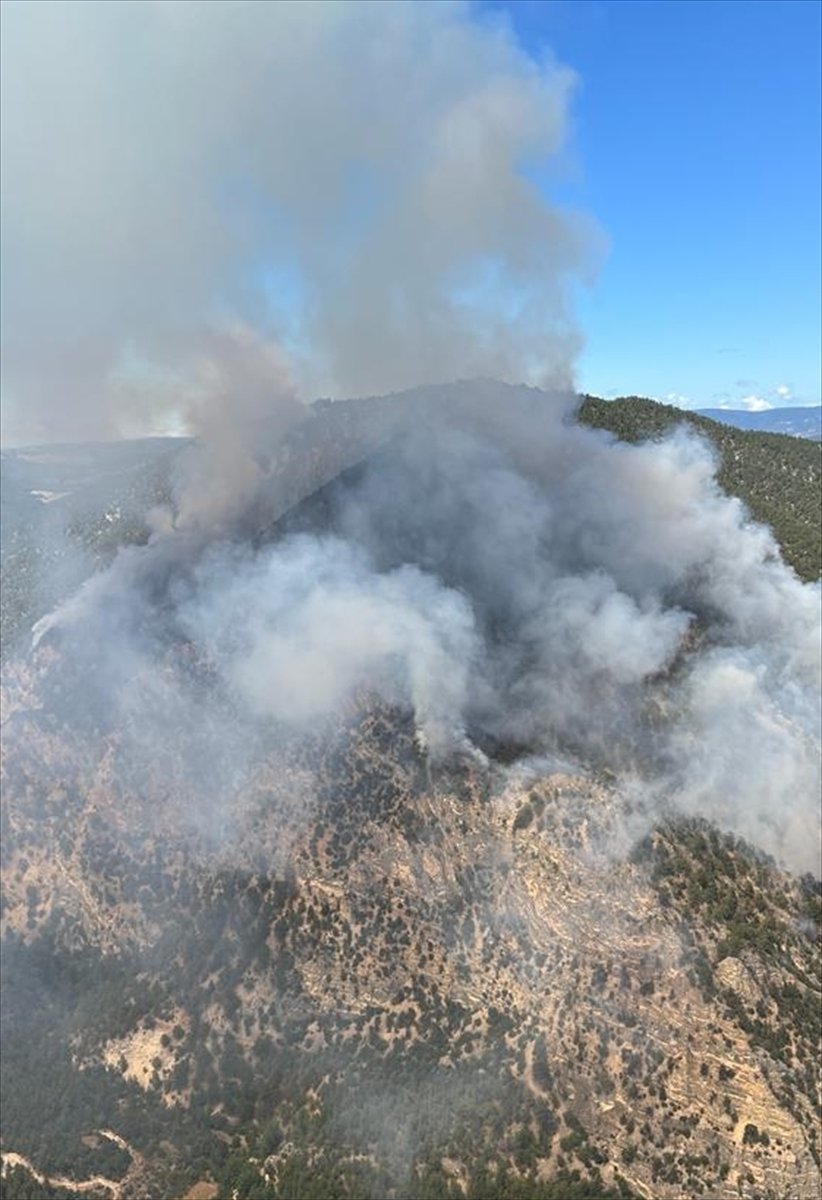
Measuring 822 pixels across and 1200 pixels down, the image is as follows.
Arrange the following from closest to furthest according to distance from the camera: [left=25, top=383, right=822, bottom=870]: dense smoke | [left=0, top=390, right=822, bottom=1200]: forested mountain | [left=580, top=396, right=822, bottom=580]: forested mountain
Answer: [left=0, top=390, right=822, bottom=1200]: forested mountain → [left=25, top=383, right=822, bottom=870]: dense smoke → [left=580, top=396, right=822, bottom=580]: forested mountain

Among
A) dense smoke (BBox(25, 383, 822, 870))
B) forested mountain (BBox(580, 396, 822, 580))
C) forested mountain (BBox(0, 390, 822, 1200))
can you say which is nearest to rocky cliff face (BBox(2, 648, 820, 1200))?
forested mountain (BBox(0, 390, 822, 1200))

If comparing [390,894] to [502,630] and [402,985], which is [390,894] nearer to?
[402,985]

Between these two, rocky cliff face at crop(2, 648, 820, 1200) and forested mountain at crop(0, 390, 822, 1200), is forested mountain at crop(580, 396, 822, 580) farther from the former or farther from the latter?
rocky cliff face at crop(2, 648, 820, 1200)

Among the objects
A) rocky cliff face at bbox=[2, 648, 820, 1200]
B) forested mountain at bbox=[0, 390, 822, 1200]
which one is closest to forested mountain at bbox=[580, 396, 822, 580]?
forested mountain at bbox=[0, 390, 822, 1200]

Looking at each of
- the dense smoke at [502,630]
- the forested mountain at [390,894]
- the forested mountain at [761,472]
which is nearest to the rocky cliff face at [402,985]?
the forested mountain at [390,894]

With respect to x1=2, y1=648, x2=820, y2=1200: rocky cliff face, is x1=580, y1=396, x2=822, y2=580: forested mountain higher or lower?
higher

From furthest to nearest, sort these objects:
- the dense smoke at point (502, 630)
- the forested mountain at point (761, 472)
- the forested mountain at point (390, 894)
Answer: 1. the forested mountain at point (761, 472)
2. the dense smoke at point (502, 630)
3. the forested mountain at point (390, 894)

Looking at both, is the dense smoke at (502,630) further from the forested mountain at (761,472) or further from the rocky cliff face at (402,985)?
the forested mountain at (761,472)

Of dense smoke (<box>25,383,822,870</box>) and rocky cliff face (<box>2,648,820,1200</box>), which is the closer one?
rocky cliff face (<box>2,648,820,1200</box>)

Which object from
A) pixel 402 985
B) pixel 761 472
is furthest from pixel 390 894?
pixel 761 472

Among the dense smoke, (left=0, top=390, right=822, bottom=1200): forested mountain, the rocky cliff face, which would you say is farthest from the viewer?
the dense smoke

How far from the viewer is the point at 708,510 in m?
Result: 116

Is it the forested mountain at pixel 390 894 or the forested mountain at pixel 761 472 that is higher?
the forested mountain at pixel 761 472

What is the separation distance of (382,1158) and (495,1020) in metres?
12.9
